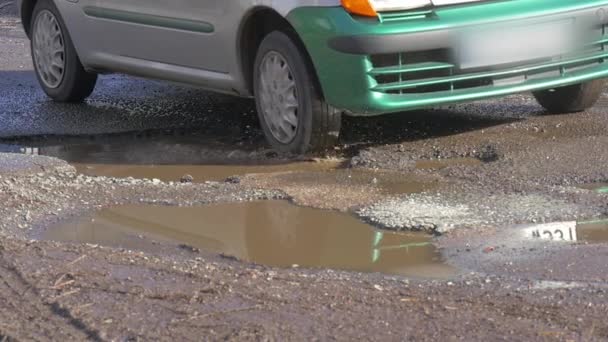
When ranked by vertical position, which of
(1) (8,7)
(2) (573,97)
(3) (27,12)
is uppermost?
(3) (27,12)

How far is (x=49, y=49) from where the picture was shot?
8.88 m

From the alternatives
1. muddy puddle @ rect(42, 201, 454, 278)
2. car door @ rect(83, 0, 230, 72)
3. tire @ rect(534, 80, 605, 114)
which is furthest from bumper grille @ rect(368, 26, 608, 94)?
car door @ rect(83, 0, 230, 72)

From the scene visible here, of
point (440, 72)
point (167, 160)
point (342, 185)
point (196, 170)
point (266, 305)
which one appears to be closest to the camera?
point (266, 305)

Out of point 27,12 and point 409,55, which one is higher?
point 409,55

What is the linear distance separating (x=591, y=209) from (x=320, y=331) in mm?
1844

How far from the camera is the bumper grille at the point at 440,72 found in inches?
247

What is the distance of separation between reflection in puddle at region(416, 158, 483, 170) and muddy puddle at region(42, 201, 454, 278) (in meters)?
0.99

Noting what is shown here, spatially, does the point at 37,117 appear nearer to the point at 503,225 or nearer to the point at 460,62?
the point at 460,62

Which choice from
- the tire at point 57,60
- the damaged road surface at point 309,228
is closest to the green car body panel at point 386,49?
the damaged road surface at point 309,228

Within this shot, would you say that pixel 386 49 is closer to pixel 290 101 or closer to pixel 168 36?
pixel 290 101

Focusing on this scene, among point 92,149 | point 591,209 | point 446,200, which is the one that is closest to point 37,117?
point 92,149

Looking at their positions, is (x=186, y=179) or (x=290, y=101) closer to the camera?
(x=186, y=179)

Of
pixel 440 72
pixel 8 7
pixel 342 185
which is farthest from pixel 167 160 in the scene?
pixel 8 7

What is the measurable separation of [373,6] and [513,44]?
0.80 m
